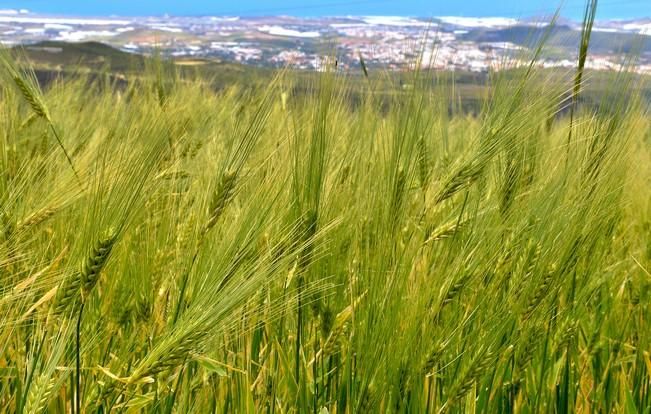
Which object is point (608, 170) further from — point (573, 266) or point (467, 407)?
point (467, 407)

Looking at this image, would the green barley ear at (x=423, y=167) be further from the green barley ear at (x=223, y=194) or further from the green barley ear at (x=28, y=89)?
the green barley ear at (x=28, y=89)

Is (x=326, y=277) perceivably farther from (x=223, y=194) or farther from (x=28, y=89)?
(x=28, y=89)

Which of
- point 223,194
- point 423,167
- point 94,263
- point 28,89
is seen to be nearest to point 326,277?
point 223,194

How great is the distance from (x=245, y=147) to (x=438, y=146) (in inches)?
42.0

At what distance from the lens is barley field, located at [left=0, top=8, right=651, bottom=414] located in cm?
87

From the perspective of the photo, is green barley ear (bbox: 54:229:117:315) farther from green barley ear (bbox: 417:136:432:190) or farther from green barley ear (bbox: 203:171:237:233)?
green barley ear (bbox: 417:136:432:190)

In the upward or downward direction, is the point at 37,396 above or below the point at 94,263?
below

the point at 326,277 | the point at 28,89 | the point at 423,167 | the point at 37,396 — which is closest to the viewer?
the point at 37,396

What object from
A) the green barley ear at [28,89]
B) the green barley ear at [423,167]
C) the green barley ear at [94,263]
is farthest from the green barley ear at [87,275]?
the green barley ear at [28,89]

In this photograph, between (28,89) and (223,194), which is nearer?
(223,194)

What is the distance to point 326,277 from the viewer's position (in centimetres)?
102

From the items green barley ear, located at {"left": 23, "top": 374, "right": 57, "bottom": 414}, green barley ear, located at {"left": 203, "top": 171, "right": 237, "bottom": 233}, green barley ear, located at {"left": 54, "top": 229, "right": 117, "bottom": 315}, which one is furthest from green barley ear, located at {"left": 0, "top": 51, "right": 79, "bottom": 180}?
green barley ear, located at {"left": 23, "top": 374, "right": 57, "bottom": 414}

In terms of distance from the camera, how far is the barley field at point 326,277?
868mm

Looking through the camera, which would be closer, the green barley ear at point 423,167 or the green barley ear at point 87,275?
the green barley ear at point 87,275
